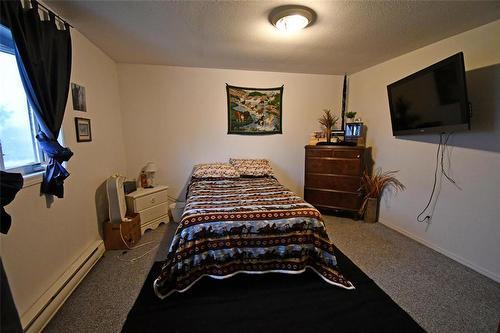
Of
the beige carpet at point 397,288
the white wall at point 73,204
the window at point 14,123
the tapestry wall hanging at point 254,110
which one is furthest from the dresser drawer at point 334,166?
the window at point 14,123

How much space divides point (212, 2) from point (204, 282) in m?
2.26

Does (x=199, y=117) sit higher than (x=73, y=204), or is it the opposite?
(x=199, y=117)

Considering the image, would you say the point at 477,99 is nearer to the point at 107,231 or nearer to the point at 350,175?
the point at 350,175

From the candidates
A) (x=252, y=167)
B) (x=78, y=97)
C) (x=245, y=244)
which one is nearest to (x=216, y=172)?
(x=252, y=167)

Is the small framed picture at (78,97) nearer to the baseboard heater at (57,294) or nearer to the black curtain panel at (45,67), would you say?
the black curtain panel at (45,67)

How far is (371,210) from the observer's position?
10.6ft

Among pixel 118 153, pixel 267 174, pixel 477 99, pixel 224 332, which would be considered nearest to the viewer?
pixel 224 332

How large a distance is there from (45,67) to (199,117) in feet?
6.58

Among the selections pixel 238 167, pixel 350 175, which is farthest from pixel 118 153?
pixel 350 175

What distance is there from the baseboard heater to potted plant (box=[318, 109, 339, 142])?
3.40 m

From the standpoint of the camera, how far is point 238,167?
3338mm

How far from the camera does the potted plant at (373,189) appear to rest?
3.15 metres

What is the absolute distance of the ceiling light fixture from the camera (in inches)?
67.9

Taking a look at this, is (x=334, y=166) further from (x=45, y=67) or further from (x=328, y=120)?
(x=45, y=67)
